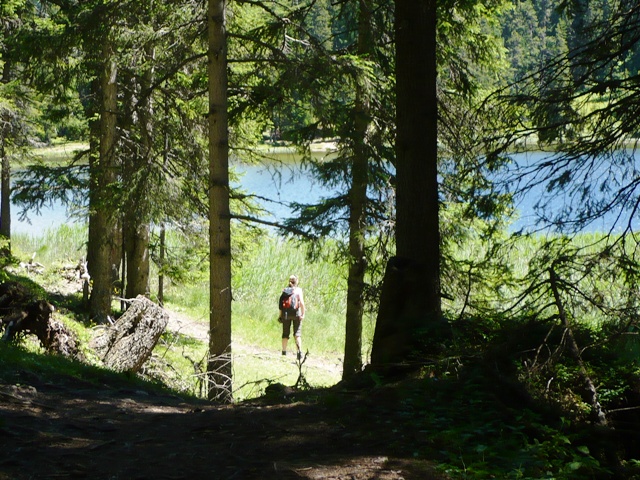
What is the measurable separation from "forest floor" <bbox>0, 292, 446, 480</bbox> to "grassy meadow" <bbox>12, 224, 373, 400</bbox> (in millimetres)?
7855

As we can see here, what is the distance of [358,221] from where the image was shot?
41.1ft

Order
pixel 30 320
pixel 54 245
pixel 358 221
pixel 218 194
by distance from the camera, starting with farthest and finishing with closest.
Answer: pixel 54 245 < pixel 358 221 < pixel 218 194 < pixel 30 320

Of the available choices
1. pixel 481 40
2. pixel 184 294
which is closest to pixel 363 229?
pixel 481 40

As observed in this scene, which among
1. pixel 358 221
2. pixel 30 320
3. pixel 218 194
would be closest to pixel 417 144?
Result: pixel 218 194

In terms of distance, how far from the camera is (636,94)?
589 cm

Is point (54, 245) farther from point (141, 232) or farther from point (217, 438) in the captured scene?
point (217, 438)

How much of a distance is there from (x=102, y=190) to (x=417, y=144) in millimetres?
7019

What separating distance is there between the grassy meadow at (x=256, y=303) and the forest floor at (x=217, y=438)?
7855 mm

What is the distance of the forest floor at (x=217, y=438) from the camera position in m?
4.29

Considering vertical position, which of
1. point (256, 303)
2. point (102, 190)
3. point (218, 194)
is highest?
point (102, 190)

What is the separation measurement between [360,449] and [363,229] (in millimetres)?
7859

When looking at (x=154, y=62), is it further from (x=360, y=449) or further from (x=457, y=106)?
(x=360, y=449)

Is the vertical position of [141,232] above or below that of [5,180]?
below

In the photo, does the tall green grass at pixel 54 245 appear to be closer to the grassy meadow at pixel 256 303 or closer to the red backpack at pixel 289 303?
the grassy meadow at pixel 256 303
